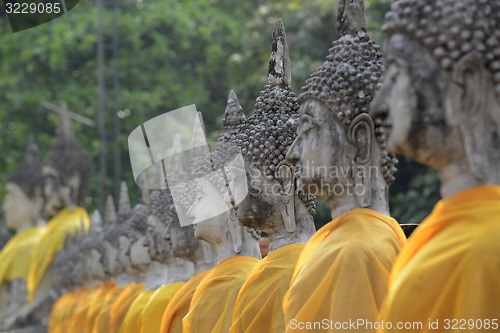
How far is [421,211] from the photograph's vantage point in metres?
12.3

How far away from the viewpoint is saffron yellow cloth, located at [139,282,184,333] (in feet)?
28.0

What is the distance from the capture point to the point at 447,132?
4078 mm

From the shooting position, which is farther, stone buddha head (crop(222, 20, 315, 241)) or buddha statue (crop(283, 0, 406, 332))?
stone buddha head (crop(222, 20, 315, 241))

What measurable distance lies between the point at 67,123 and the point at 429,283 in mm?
15249

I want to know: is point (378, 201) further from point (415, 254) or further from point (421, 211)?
point (421, 211)

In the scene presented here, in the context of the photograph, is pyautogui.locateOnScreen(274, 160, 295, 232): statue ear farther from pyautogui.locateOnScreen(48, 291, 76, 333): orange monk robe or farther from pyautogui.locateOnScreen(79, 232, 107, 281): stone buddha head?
pyautogui.locateOnScreen(48, 291, 76, 333): orange monk robe

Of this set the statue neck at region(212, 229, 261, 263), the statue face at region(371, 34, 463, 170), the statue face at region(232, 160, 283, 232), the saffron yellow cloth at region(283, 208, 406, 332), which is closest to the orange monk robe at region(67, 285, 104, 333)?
the statue neck at region(212, 229, 261, 263)

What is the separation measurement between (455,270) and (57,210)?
14109mm

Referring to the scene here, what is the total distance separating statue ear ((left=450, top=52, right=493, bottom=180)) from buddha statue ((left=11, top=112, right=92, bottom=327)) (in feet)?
42.5

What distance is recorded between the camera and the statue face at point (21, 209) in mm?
17938

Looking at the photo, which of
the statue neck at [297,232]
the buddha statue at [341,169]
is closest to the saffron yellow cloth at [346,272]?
the buddha statue at [341,169]

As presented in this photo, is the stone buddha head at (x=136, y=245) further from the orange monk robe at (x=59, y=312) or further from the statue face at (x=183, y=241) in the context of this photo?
the orange monk robe at (x=59, y=312)

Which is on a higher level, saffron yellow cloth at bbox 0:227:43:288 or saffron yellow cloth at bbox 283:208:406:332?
saffron yellow cloth at bbox 283:208:406:332

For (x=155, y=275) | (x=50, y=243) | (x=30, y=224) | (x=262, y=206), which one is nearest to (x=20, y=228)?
(x=30, y=224)
